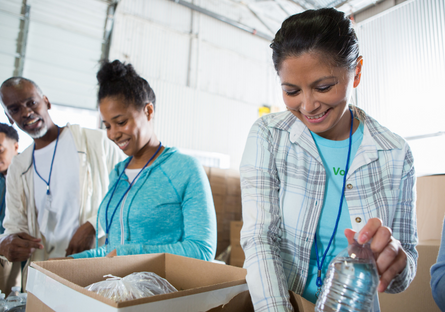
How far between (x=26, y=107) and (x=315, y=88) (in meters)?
1.69

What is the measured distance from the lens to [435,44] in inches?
114

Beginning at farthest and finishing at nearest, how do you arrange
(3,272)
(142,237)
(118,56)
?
(118,56), (3,272), (142,237)

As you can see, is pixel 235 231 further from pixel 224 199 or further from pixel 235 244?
pixel 224 199

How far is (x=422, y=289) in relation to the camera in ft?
4.83

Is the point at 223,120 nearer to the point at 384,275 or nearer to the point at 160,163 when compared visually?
the point at 160,163

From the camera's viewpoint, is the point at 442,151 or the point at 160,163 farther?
the point at 442,151

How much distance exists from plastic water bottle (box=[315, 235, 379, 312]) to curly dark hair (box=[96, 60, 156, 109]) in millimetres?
1091

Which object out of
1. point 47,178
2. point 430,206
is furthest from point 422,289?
point 47,178

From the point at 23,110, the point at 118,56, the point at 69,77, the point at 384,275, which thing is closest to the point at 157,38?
the point at 118,56

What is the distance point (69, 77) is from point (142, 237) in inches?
110

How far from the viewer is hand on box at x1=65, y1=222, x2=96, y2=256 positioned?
1.50m

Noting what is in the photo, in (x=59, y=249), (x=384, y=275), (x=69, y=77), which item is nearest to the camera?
(x=384, y=275)

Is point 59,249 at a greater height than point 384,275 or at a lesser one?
lesser

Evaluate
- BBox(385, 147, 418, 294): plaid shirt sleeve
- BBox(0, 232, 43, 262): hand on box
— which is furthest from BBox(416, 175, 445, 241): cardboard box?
BBox(0, 232, 43, 262): hand on box
